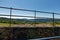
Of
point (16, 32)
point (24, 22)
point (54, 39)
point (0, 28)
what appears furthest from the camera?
point (24, 22)

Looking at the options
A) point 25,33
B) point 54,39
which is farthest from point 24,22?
point 54,39

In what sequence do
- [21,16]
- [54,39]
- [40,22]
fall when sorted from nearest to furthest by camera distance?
[54,39] < [21,16] < [40,22]

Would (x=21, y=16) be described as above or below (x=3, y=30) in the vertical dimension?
above

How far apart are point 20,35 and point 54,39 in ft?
20.4

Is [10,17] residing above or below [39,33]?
above

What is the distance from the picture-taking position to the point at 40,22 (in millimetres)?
14094

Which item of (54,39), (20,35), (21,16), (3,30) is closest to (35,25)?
(21,16)

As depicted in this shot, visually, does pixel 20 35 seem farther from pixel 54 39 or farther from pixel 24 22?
pixel 54 39

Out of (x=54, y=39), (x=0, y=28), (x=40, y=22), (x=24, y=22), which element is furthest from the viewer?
(x=40, y=22)

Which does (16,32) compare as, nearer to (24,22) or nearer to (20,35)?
(20,35)

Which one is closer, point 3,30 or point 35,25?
point 3,30

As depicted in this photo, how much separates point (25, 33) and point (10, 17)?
5.03ft

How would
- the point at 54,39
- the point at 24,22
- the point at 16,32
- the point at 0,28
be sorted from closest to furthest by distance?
the point at 54,39, the point at 0,28, the point at 16,32, the point at 24,22

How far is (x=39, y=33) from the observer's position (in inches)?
477
